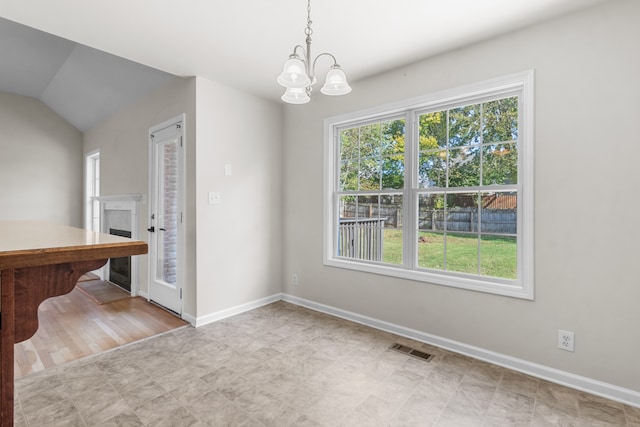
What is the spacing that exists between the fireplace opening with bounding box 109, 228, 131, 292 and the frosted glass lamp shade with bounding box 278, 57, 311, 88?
3720 mm

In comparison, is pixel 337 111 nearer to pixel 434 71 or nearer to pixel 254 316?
pixel 434 71

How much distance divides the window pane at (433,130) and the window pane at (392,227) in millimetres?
558

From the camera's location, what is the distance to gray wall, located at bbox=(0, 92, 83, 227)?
5355 millimetres

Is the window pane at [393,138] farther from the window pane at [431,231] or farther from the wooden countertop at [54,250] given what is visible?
the wooden countertop at [54,250]

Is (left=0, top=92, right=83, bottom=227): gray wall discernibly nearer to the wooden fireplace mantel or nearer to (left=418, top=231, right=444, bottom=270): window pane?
the wooden fireplace mantel

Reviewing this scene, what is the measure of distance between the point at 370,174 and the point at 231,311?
2.12m

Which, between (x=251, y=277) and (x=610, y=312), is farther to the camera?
(x=251, y=277)

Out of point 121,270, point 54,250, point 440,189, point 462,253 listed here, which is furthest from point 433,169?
point 121,270

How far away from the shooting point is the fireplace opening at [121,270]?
4418mm

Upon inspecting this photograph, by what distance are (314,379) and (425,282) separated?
127cm

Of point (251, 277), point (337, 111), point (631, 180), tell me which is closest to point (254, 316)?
point (251, 277)

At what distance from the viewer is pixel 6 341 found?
86cm

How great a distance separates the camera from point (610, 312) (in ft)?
6.60

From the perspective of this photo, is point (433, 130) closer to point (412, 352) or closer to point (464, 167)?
point (464, 167)
